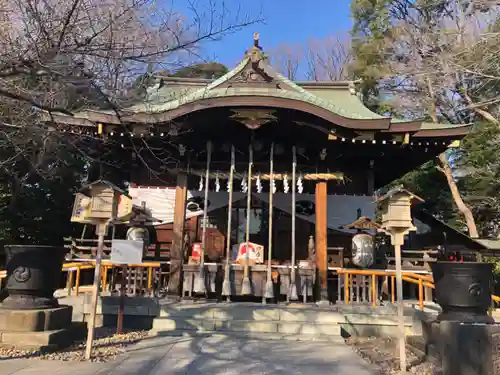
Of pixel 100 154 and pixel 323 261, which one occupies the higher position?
pixel 100 154

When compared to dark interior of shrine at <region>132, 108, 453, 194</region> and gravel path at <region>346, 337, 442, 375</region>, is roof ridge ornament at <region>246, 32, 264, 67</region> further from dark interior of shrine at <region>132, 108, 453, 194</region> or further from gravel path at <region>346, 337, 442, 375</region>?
gravel path at <region>346, 337, 442, 375</region>

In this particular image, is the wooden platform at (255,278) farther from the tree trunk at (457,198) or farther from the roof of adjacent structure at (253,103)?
the tree trunk at (457,198)

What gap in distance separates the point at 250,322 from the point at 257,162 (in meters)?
4.23

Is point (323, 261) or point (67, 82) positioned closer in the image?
point (67, 82)

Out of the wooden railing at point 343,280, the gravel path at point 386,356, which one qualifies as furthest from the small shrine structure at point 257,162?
the gravel path at point 386,356

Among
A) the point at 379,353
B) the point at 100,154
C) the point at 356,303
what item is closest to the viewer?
the point at 379,353

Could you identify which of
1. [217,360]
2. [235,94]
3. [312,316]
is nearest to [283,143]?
[235,94]

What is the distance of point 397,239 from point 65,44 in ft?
17.2

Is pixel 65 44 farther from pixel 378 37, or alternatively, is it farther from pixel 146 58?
pixel 378 37

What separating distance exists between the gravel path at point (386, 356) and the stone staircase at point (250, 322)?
19.6 inches

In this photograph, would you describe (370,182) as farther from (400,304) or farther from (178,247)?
(400,304)

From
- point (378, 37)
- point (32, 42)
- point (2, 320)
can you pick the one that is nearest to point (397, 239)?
point (32, 42)

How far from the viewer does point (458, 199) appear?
1728cm

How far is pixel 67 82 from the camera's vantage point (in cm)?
522
